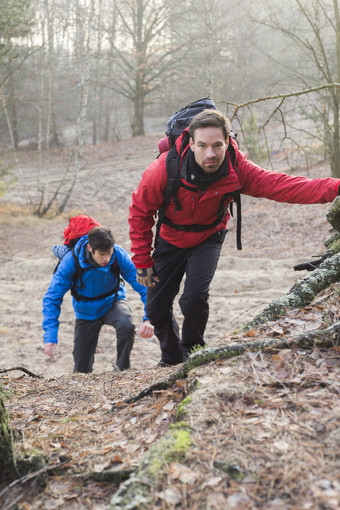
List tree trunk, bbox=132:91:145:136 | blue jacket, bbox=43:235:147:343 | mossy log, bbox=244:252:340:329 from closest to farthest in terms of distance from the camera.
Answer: mossy log, bbox=244:252:340:329 → blue jacket, bbox=43:235:147:343 → tree trunk, bbox=132:91:145:136

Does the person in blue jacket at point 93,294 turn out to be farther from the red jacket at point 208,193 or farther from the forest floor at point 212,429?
the red jacket at point 208,193

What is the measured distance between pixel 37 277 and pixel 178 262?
8.16 m

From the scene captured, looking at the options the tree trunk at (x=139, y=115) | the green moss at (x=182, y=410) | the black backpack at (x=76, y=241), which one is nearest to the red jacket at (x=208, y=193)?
the black backpack at (x=76, y=241)

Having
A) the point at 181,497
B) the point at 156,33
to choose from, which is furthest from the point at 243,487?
the point at 156,33

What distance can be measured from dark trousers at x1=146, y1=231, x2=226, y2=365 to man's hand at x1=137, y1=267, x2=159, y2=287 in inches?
3.4

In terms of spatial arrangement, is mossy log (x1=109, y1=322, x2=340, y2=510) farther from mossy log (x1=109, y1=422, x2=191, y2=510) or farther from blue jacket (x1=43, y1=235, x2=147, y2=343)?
blue jacket (x1=43, y1=235, x2=147, y2=343)

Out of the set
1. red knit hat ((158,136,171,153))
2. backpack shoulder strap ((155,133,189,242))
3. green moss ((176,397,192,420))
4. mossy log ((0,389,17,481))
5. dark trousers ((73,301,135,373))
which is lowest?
dark trousers ((73,301,135,373))

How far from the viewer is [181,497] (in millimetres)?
1819

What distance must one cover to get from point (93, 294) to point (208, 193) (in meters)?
2.56

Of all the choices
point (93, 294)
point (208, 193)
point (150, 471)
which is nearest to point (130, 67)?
point (93, 294)

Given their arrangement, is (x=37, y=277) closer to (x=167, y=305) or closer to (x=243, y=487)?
(x=167, y=305)

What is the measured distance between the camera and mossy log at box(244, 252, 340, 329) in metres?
3.63

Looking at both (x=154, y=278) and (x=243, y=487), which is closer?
(x=243, y=487)

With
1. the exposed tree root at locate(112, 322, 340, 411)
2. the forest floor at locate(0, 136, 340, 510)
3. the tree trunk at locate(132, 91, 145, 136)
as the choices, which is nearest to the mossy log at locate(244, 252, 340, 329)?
the forest floor at locate(0, 136, 340, 510)
